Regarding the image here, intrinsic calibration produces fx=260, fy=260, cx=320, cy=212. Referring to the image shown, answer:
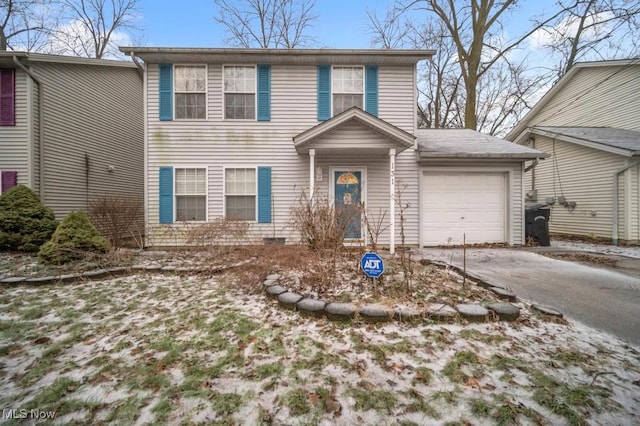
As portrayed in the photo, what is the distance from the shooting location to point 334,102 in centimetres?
742

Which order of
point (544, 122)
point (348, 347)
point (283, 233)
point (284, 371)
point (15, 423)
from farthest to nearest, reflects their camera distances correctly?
point (544, 122) → point (283, 233) → point (348, 347) → point (284, 371) → point (15, 423)

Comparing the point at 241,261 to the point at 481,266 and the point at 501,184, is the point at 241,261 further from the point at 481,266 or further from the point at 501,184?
the point at 501,184

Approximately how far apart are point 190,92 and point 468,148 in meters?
8.13

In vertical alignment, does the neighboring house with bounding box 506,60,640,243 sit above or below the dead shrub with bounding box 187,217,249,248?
above

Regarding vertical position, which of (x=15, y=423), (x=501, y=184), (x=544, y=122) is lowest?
(x=15, y=423)

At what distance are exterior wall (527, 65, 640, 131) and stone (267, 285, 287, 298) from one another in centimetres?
1297

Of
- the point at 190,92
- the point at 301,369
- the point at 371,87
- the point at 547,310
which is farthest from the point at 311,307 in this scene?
the point at 190,92

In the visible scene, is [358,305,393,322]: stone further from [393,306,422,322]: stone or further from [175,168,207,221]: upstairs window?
[175,168,207,221]: upstairs window

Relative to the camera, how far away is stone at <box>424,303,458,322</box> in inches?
109

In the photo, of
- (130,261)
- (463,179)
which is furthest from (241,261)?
(463,179)

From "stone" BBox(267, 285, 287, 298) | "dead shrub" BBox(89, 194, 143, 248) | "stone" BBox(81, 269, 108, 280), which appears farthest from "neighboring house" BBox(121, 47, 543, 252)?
"stone" BBox(267, 285, 287, 298)

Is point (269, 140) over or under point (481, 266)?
over

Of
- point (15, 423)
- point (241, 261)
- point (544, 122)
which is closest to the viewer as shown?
point (15, 423)

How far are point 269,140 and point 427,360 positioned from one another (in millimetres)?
6623
